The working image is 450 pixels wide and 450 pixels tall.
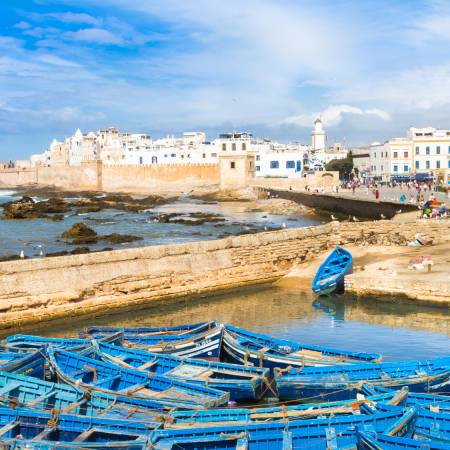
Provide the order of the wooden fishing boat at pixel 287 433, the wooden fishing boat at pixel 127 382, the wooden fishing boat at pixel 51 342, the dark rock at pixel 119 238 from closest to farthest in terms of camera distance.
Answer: the wooden fishing boat at pixel 287 433 → the wooden fishing boat at pixel 127 382 → the wooden fishing boat at pixel 51 342 → the dark rock at pixel 119 238

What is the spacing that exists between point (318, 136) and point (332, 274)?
12105 centimetres

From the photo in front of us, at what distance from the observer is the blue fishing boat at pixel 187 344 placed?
52.0ft

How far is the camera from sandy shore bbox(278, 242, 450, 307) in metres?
22.3

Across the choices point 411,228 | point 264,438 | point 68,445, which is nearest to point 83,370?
point 68,445

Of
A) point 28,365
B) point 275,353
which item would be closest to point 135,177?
point 275,353

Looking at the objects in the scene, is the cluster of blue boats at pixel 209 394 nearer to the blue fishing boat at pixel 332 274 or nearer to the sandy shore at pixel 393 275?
the blue fishing boat at pixel 332 274

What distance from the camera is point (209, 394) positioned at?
12500 millimetres

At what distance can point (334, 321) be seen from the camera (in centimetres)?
2131

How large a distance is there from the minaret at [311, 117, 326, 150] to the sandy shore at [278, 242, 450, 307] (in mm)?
113385

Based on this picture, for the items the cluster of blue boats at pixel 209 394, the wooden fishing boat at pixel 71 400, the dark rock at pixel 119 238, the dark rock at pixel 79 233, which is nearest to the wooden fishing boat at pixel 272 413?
the cluster of blue boats at pixel 209 394

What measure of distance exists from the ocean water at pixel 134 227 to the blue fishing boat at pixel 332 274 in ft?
51.7

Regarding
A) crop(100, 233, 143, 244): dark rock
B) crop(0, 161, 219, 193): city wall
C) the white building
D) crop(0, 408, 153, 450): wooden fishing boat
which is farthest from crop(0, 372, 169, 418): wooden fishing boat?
crop(0, 161, 219, 193): city wall

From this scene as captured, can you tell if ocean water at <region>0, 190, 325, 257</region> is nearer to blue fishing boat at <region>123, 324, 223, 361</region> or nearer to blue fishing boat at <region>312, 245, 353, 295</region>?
blue fishing boat at <region>312, 245, 353, 295</region>

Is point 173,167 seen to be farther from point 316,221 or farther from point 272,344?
point 272,344
